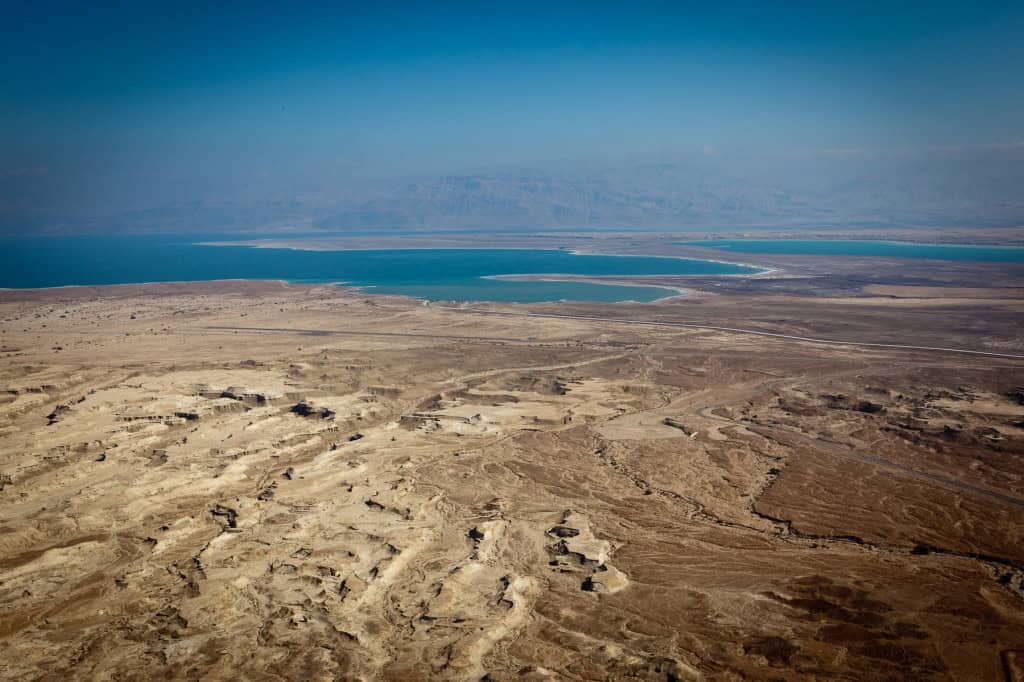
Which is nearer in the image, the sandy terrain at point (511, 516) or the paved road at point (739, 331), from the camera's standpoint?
the sandy terrain at point (511, 516)

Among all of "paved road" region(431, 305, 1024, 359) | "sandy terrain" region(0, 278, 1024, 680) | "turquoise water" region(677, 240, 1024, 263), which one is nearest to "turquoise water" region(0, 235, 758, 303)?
"paved road" region(431, 305, 1024, 359)

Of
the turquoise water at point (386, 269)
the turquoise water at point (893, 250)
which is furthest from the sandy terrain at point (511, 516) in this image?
the turquoise water at point (893, 250)

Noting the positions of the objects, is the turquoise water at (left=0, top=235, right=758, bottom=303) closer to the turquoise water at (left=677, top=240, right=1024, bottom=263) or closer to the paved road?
the paved road

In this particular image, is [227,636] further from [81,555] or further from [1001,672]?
[1001,672]

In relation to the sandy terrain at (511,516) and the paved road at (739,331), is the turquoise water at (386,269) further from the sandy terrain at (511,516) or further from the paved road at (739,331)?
the sandy terrain at (511,516)

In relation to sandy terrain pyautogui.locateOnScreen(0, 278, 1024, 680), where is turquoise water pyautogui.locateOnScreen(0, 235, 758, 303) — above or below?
above

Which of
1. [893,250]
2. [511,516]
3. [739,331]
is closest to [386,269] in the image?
[739,331]

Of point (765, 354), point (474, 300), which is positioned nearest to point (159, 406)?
point (765, 354)
